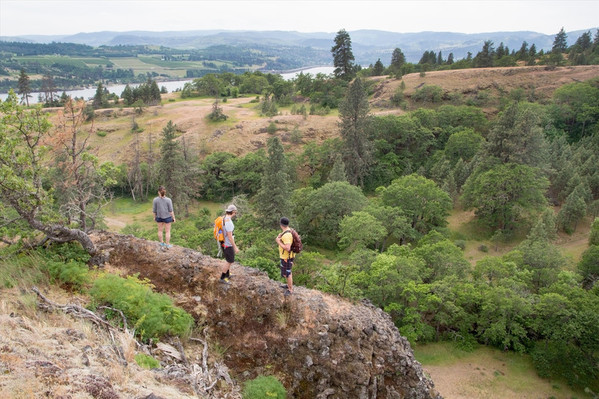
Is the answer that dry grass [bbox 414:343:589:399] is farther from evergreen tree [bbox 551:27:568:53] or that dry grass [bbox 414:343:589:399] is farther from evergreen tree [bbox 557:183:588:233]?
evergreen tree [bbox 551:27:568:53]

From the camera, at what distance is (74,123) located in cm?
952

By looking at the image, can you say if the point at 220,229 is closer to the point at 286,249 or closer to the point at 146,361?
the point at 286,249

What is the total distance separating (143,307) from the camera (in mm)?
8289

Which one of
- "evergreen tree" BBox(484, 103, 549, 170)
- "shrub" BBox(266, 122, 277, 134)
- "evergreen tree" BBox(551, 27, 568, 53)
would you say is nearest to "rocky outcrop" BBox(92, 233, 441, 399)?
"evergreen tree" BBox(484, 103, 549, 170)

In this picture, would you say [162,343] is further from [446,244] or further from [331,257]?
[331,257]

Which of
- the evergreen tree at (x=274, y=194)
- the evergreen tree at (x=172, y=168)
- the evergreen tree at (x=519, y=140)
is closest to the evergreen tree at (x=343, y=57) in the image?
the evergreen tree at (x=519, y=140)

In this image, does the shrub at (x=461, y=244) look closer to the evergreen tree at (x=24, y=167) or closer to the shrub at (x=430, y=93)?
the evergreen tree at (x=24, y=167)

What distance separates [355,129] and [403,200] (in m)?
12.8

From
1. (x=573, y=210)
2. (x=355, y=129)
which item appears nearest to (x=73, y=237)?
(x=355, y=129)

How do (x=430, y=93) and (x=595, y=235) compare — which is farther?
(x=430, y=93)

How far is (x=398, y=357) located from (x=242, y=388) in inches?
169

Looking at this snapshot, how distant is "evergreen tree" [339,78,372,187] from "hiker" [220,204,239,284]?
112 feet

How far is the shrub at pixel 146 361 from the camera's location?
21.6 feet

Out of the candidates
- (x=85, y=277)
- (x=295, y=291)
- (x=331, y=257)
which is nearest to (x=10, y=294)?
(x=85, y=277)
